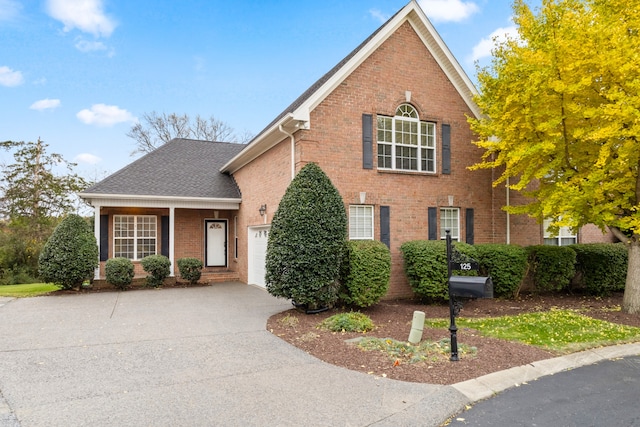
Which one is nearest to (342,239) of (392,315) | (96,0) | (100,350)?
(392,315)

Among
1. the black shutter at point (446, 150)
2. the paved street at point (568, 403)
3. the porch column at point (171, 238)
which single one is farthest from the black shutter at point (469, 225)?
the porch column at point (171, 238)

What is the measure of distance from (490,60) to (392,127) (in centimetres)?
315

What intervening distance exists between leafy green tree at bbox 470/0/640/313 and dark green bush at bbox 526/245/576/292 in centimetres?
200

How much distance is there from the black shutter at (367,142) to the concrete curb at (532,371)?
6.65 meters

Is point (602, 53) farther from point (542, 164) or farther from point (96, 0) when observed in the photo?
point (96, 0)

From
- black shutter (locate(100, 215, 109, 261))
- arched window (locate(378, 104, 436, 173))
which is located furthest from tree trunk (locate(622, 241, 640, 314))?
black shutter (locate(100, 215, 109, 261))

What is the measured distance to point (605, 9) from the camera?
8914 mm

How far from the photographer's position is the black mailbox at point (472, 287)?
542 cm

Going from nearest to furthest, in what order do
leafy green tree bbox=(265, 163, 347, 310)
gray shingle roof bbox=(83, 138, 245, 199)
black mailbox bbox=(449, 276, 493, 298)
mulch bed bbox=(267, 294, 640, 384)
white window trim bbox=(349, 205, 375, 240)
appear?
1. mulch bed bbox=(267, 294, 640, 384)
2. black mailbox bbox=(449, 276, 493, 298)
3. leafy green tree bbox=(265, 163, 347, 310)
4. white window trim bbox=(349, 205, 375, 240)
5. gray shingle roof bbox=(83, 138, 245, 199)

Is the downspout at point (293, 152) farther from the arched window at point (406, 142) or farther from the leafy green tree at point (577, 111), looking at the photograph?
the leafy green tree at point (577, 111)

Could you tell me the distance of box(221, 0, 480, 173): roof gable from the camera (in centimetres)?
1045

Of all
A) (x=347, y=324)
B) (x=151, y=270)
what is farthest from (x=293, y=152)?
(x=151, y=270)

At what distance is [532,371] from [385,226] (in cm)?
614

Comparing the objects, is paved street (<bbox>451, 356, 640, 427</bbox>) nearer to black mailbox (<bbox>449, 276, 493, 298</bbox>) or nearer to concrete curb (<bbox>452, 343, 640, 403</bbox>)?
concrete curb (<bbox>452, 343, 640, 403</bbox>)
